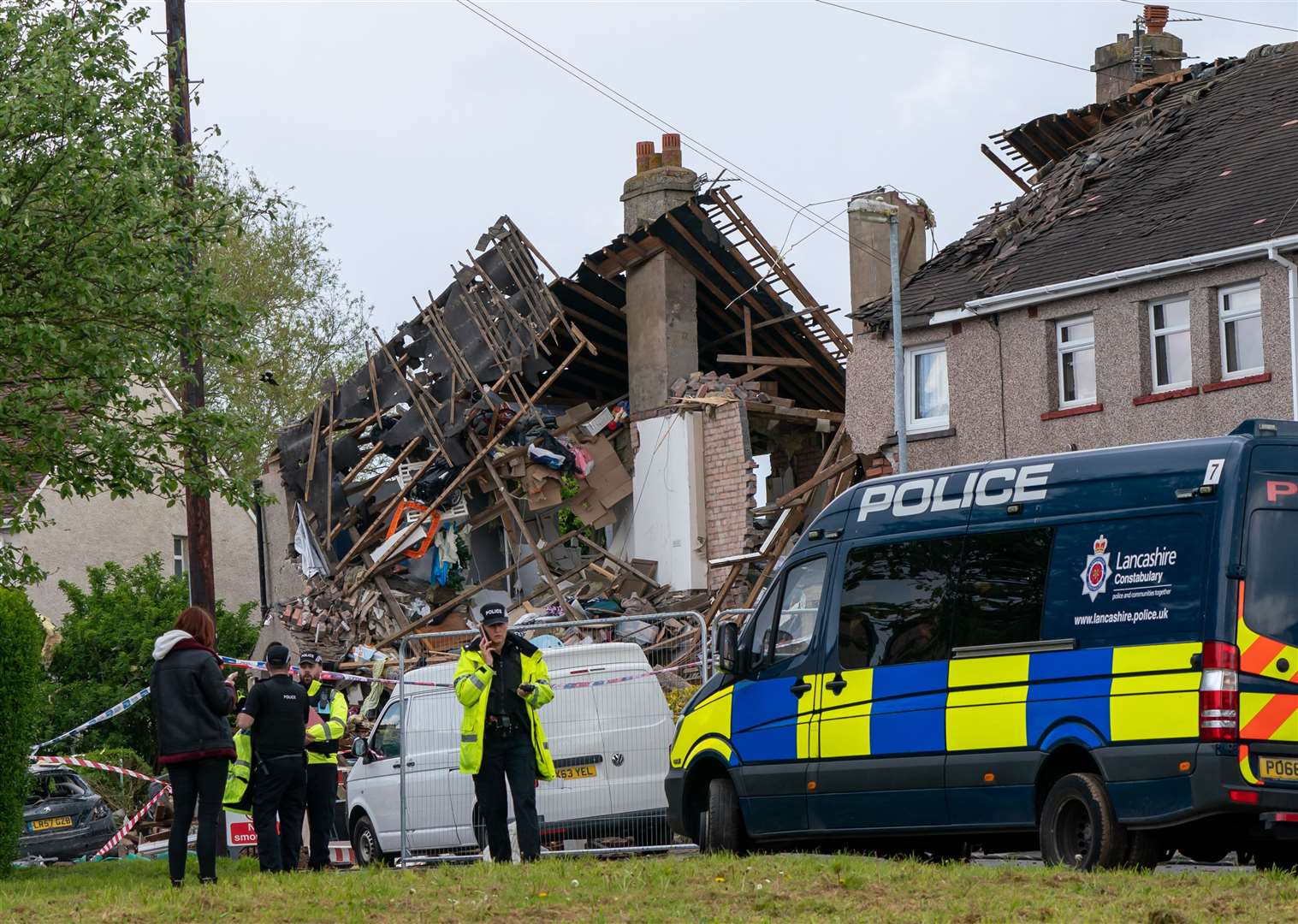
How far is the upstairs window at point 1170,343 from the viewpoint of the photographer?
25.1 meters

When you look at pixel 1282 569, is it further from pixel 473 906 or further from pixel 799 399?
pixel 799 399

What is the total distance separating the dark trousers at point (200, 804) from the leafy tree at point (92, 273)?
19.3ft

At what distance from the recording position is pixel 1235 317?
2442cm

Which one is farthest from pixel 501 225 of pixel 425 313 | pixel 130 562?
pixel 130 562

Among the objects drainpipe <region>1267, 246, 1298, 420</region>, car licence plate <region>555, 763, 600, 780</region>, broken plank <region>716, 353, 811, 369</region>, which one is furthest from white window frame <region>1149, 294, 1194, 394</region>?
car licence plate <region>555, 763, 600, 780</region>

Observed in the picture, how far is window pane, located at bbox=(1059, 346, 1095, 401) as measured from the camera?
1027 inches

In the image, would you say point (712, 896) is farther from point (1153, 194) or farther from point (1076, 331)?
point (1153, 194)

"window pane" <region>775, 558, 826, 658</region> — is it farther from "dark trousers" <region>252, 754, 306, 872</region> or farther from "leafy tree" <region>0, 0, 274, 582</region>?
"leafy tree" <region>0, 0, 274, 582</region>

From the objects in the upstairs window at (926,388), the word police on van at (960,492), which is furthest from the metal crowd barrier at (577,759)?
the upstairs window at (926,388)

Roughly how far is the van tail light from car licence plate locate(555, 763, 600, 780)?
621 centimetres

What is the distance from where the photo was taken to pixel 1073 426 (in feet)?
85.5

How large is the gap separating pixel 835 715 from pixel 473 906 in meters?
3.45

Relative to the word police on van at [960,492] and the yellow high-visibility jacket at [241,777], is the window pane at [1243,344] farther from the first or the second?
the yellow high-visibility jacket at [241,777]

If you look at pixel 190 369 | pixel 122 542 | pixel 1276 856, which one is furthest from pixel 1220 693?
pixel 122 542
